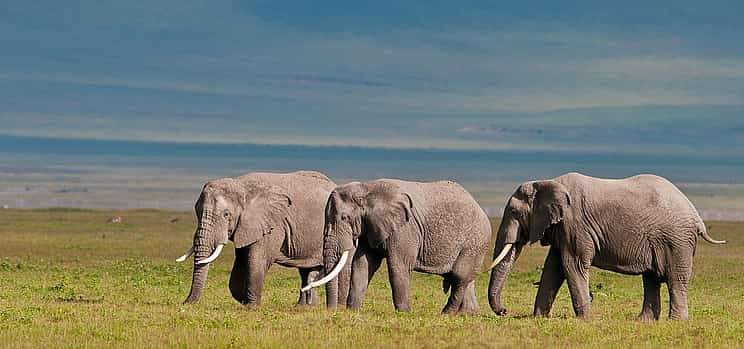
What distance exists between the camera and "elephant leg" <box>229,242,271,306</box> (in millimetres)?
26531

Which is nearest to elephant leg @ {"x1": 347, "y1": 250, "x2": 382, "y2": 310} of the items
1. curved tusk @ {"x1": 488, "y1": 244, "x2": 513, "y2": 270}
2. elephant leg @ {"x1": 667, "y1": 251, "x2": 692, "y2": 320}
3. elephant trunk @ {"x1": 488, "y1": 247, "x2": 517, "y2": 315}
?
elephant trunk @ {"x1": 488, "y1": 247, "x2": 517, "y2": 315}

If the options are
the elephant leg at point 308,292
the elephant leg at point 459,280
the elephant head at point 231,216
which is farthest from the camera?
the elephant leg at point 308,292

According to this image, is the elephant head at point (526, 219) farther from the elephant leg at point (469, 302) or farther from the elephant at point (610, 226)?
the elephant leg at point (469, 302)

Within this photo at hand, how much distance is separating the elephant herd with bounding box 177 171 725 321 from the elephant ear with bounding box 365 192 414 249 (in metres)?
0.02

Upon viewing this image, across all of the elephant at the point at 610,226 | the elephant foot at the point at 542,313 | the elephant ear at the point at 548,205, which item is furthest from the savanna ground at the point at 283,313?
the elephant ear at the point at 548,205

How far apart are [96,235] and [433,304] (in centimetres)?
3423

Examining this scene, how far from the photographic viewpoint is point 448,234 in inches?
996

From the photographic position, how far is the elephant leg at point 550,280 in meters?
24.2

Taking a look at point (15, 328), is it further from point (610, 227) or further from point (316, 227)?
point (610, 227)

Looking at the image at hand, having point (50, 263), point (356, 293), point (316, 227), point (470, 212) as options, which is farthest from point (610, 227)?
point (50, 263)

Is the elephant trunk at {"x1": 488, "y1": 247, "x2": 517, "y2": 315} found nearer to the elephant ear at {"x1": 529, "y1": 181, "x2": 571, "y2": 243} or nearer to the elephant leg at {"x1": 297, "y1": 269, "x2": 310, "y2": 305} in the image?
the elephant ear at {"x1": 529, "y1": 181, "x2": 571, "y2": 243}

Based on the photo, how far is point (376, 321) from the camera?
22.3 metres

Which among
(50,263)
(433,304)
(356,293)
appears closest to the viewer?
(356,293)

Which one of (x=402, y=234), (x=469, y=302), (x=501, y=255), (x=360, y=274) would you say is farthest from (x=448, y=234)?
(x=360, y=274)
